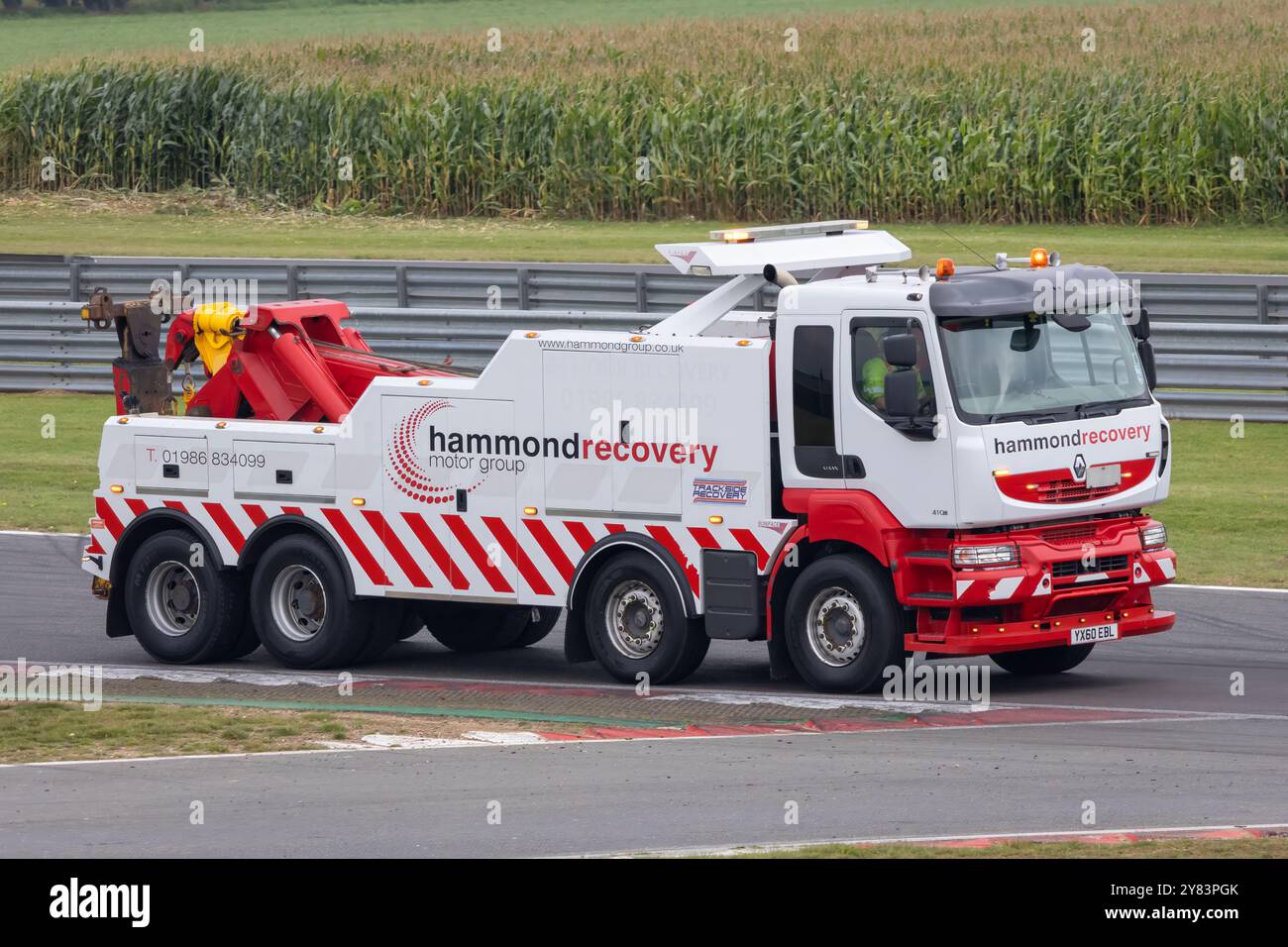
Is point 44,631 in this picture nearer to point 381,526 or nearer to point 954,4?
point 381,526

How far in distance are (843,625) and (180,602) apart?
16.6 feet

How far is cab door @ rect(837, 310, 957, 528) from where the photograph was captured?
12.9m

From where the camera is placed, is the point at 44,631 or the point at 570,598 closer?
the point at 570,598

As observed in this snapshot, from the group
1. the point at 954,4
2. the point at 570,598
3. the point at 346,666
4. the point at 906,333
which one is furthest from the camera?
the point at 954,4

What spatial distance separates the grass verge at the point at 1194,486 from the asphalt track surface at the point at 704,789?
427 cm

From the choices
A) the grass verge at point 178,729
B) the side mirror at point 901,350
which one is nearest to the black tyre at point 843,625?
the side mirror at point 901,350

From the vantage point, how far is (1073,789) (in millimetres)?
10789

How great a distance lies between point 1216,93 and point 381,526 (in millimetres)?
25605

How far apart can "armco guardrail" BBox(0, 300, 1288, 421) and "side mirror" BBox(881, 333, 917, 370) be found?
30.4ft

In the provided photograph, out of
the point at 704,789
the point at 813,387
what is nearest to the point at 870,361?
the point at 813,387

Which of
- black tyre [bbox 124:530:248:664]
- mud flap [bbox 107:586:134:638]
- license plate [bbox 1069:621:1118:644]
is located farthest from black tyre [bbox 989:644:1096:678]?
mud flap [bbox 107:586:134:638]

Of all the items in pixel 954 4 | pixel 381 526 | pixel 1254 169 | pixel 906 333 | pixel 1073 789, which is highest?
pixel 954 4

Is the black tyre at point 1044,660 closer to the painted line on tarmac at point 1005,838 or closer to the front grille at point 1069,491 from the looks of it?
the front grille at point 1069,491

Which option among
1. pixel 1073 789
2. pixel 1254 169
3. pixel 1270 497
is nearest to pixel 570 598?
pixel 1073 789
